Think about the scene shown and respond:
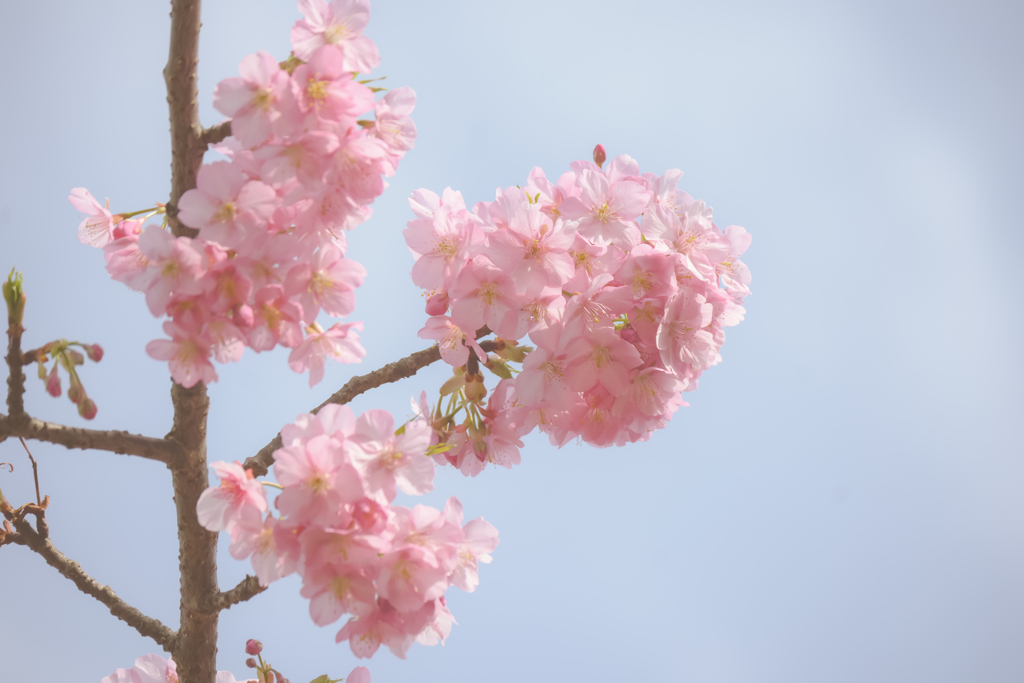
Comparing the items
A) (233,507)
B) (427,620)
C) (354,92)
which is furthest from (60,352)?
(427,620)

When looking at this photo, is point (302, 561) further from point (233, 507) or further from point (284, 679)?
point (284, 679)

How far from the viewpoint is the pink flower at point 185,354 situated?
1063 mm

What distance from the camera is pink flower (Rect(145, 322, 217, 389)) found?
41.9 inches

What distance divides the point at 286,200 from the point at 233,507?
501mm

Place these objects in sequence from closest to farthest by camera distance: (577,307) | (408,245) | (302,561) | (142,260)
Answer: (302,561) → (142,260) → (577,307) → (408,245)

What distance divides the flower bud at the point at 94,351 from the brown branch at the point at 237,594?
18.4 inches

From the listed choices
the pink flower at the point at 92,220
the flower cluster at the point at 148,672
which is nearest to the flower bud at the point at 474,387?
the pink flower at the point at 92,220

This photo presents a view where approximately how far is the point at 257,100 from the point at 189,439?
64cm

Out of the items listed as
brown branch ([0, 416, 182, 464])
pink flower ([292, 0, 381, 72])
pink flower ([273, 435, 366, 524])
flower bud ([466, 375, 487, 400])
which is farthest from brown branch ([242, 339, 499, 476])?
pink flower ([292, 0, 381, 72])

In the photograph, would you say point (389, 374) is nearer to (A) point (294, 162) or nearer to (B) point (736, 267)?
(A) point (294, 162)

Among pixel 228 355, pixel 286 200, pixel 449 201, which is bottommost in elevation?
pixel 228 355

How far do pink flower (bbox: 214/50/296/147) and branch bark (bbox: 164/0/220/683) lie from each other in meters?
0.18

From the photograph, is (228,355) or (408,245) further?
(408,245)

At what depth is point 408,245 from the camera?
1.51 meters
